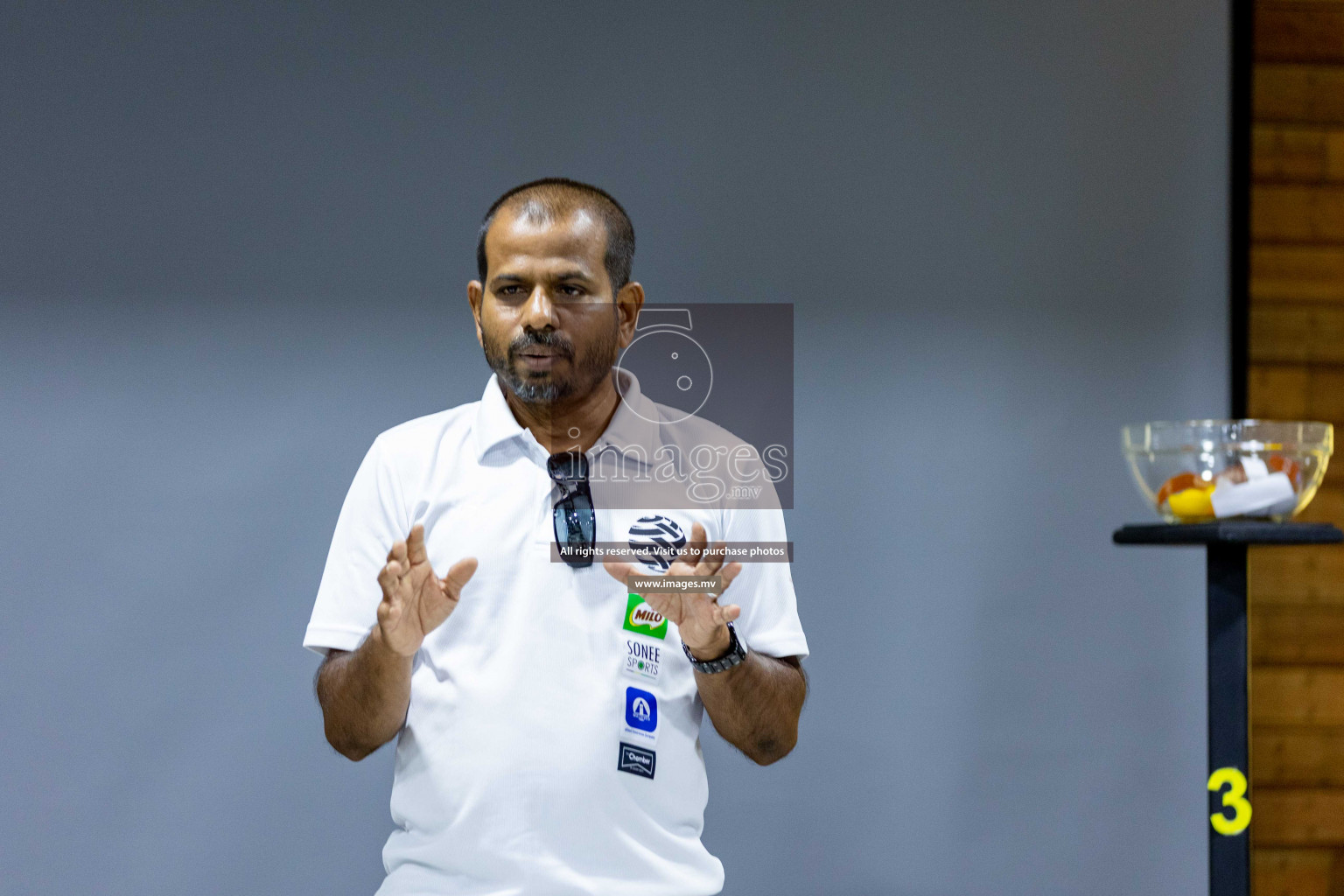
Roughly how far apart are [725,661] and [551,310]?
496 mm

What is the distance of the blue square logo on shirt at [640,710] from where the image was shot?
1.28 metres

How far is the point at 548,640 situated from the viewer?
50.4 inches

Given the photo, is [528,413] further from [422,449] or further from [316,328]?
[316,328]

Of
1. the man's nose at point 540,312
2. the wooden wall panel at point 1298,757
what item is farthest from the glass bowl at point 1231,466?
the man's nose at point 540,312

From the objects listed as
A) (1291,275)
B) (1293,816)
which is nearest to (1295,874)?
(1293,816)

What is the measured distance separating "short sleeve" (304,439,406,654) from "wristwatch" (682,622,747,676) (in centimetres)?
46

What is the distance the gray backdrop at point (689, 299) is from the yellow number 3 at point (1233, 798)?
51cm

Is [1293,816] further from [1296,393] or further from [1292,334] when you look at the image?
[1292,334]

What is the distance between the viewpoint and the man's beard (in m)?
1.19

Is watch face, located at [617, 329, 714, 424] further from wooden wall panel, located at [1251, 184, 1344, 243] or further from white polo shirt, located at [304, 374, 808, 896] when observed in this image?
wooden wall panel, located at [1251, 184, 1344, 243]

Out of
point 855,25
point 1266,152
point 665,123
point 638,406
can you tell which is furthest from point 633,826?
point 1266,152

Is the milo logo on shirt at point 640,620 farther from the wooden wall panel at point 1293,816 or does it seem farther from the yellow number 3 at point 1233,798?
the wooden wall panel at point 1293,816

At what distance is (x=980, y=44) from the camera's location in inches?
76.8

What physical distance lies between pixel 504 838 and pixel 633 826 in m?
0.17
